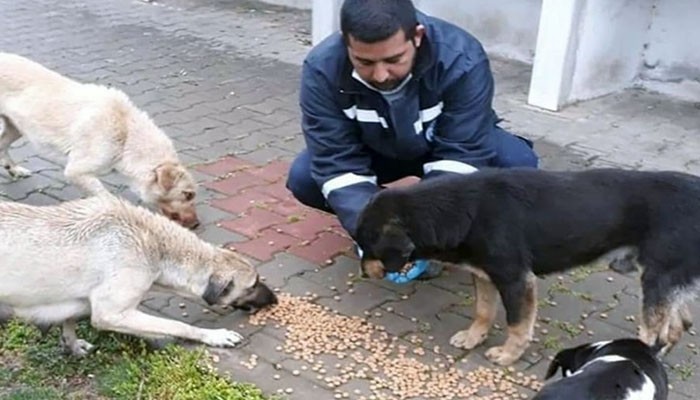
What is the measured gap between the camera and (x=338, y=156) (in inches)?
164

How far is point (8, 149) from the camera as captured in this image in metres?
5.51

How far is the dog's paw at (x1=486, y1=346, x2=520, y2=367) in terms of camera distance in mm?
3677

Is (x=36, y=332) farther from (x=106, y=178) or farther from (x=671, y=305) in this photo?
(x=671, y=305)

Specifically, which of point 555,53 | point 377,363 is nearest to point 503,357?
point 377,363

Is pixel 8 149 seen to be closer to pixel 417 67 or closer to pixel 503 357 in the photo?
pixel 417 67

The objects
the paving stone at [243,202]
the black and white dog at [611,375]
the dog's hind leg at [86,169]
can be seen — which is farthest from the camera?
the paving stone at [243,202]

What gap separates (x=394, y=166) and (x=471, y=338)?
1.04m

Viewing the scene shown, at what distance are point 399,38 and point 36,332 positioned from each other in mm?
1987

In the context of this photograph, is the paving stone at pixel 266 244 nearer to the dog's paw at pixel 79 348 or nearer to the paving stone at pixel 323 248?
the paving stone at pixel 323 248

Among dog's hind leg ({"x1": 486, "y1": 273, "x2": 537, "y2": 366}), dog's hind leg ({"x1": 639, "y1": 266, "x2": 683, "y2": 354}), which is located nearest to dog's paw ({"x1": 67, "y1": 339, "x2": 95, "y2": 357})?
dog's hind leg ({"x1": 486, "y1": 273, "x2": 537, "y2": 366})

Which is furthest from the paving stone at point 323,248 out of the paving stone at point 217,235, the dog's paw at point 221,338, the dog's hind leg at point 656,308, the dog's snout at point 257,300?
the dog's hind leg at point 656,308

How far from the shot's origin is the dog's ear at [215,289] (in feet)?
12.4

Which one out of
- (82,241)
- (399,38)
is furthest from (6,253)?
(399,38)

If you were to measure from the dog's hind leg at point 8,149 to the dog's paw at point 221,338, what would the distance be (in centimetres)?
232
